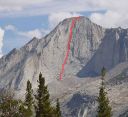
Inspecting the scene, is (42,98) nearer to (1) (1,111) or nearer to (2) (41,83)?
(2) (41,83)

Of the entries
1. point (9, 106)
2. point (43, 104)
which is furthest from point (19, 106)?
point (43, 104)

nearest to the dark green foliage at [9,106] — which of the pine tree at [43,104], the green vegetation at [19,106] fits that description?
the green vegetation at [19,106]

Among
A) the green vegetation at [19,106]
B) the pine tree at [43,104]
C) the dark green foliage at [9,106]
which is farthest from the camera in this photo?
the pine tree at [43,104]

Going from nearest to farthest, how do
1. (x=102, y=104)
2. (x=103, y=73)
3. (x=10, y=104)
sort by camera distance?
(x=10, y=104) → (x=102, y=104) → (x=103, y=73)

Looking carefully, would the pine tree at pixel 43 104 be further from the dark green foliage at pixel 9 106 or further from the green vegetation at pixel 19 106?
the dark green foliage at pixel 9 106

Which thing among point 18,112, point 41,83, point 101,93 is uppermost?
point 101,93

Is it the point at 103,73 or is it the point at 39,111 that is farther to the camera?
the point at 103,73

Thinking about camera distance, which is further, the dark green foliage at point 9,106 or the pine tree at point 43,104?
the pine tree at point 43,104

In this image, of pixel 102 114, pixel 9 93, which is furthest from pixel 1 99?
pixel 102 114

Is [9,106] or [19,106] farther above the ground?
[19,106]

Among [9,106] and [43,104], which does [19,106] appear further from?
[43,104]

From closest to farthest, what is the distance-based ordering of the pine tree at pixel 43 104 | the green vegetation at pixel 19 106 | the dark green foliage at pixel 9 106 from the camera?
the dark green foliage at pixel 9 106, the green vegetation at pixel 19 106, the pine tree at pixel 43 104
